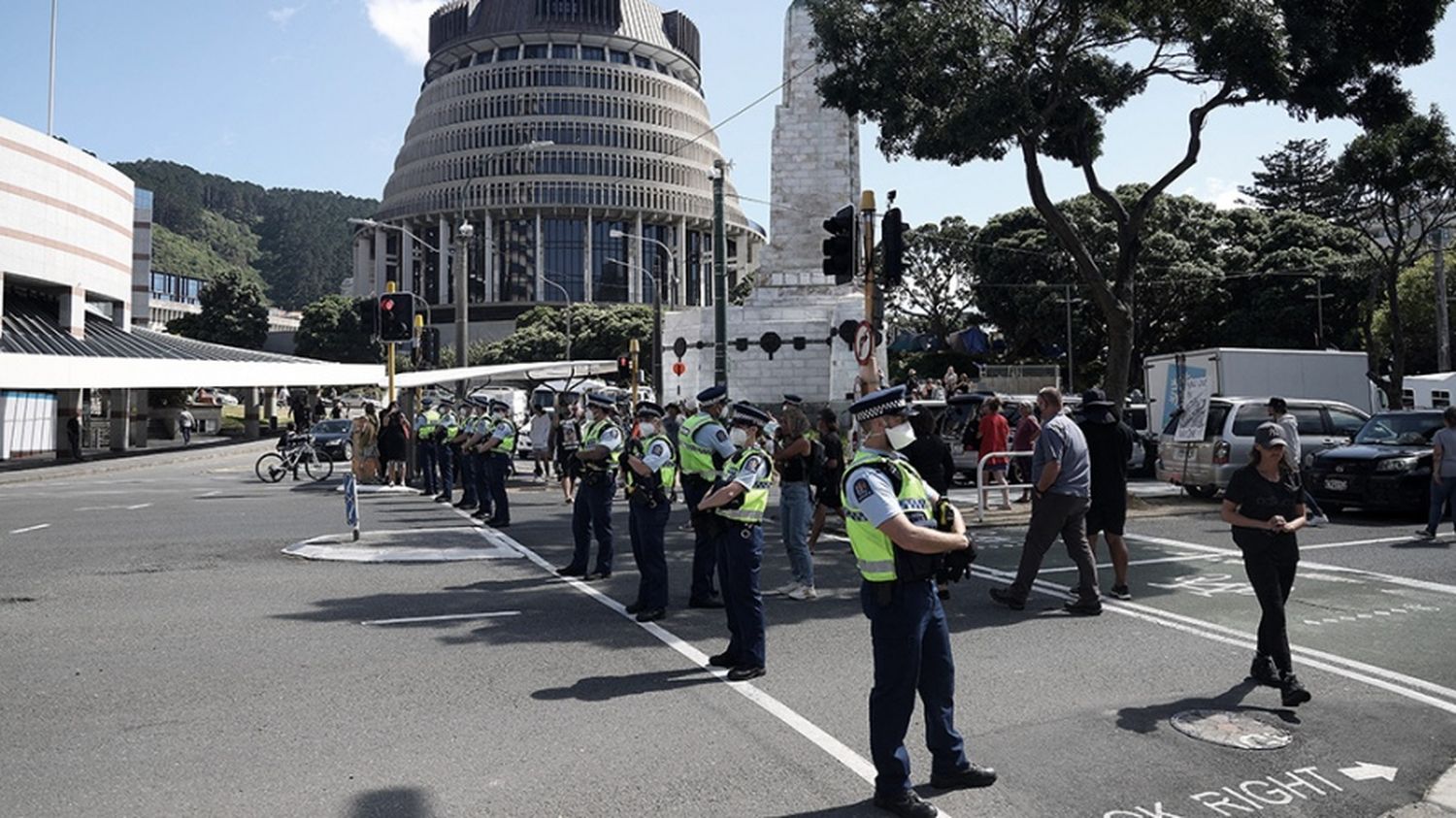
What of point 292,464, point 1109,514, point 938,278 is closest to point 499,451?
point 1109,514

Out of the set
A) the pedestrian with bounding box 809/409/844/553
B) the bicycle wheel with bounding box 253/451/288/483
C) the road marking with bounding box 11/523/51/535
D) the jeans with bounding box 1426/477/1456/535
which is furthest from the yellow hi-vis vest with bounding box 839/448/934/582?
the bicycle wheel with bounding box 253/451/288/483

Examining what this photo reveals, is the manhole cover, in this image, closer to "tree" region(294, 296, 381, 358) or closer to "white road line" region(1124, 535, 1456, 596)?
"white road line" region(1124, 535, 1456, 596)

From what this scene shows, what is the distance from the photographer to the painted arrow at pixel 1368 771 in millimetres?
5000

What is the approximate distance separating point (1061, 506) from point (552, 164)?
338ft

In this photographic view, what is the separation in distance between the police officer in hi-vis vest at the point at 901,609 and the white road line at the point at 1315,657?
10.3 feet

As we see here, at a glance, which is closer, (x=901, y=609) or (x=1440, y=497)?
(x=901, y=609)

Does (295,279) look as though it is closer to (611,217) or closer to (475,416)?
(611,217)

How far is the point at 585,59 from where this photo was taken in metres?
110

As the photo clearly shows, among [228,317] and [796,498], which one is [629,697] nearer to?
[796,498]

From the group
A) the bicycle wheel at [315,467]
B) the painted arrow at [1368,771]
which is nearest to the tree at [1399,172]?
the painted arrow at [1368,771]

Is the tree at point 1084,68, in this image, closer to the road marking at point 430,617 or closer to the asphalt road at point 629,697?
the asphalt road at point 629,697

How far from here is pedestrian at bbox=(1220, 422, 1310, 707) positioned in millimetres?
6332

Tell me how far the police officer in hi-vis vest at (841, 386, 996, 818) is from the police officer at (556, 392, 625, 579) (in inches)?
215

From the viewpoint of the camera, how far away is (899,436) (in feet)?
16.2
